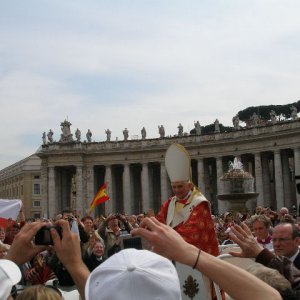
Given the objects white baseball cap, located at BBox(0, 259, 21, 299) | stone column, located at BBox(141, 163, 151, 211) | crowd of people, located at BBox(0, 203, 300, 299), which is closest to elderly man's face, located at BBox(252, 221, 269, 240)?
crowd of people, located at BBox(0, 203, 300, 299)

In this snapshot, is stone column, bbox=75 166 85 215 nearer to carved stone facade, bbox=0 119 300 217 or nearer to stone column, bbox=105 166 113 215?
carved stone facade, bbox=0 119 300 217

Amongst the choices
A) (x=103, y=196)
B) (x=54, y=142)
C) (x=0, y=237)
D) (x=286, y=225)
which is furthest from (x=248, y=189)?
(x=54, y=142)

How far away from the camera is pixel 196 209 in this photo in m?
9.27

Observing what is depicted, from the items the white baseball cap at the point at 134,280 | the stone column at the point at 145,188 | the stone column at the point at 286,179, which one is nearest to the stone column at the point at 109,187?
the stone column at the point at 145,188

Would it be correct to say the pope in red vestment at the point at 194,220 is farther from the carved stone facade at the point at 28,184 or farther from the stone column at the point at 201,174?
the carved stone facade at the point at 28,184

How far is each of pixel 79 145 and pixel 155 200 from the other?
14.1 metres

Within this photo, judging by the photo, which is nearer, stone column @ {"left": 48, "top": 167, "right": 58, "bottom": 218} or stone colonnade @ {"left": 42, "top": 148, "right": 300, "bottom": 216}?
stone colonnade @ {"left": 42, "top": 148, "right": 300, "bottom": 216}

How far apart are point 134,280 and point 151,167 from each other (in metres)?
78.0

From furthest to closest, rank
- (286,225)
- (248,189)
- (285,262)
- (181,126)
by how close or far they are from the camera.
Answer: (181,126) → (248,189) → (286,225) → (285,262)

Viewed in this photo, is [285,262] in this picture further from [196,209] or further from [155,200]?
[155,200]

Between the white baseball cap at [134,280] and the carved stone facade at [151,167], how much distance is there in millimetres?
64966

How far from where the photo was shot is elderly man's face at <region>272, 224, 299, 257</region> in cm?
742

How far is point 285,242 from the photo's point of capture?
7434 millimetres

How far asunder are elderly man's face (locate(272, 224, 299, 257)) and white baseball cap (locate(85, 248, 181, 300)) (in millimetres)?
4689
